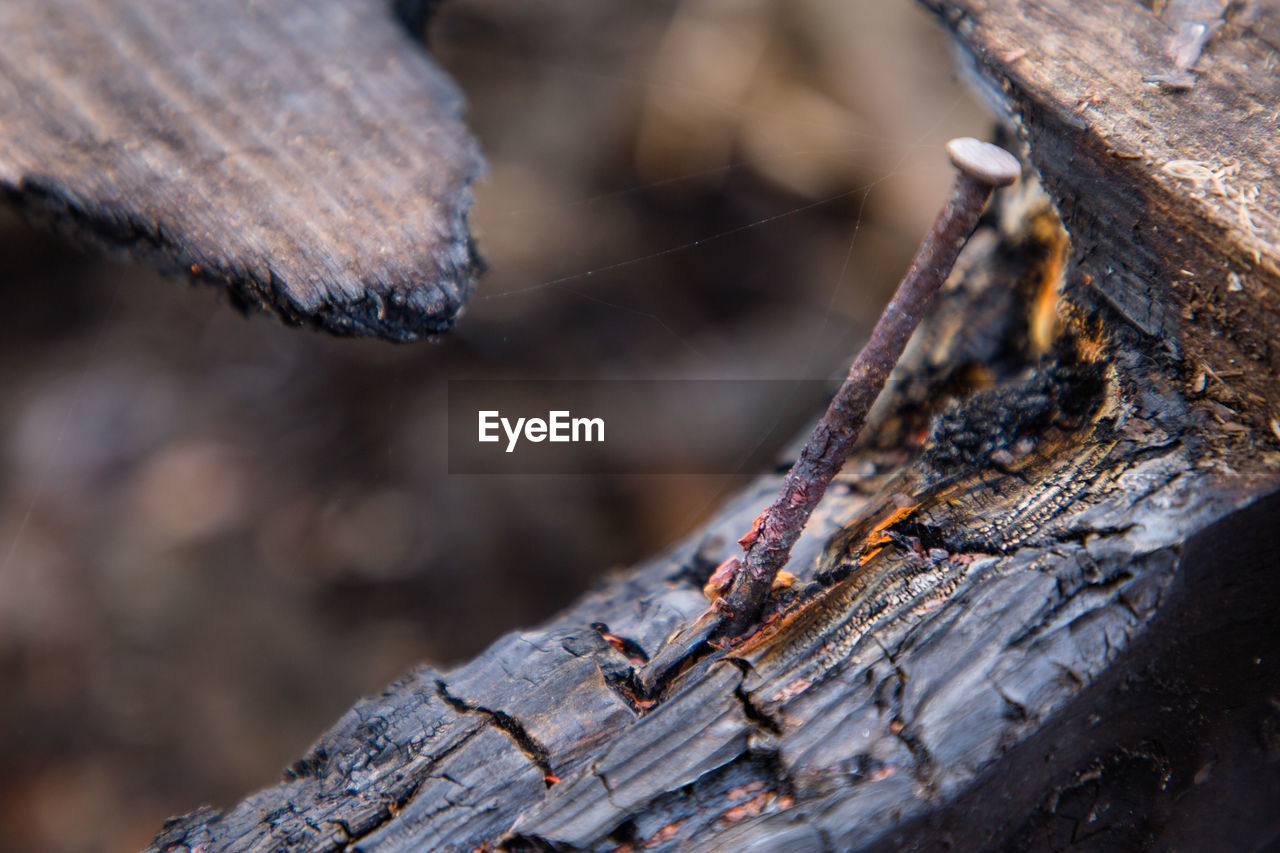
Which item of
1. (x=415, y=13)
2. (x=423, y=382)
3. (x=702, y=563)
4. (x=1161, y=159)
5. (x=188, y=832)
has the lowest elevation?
(x=423, y=382)

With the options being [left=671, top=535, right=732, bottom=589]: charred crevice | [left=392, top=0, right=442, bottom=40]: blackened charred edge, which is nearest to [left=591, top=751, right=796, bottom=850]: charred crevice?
[left=671, top=535, right=732, bottom=589]: charred crevice

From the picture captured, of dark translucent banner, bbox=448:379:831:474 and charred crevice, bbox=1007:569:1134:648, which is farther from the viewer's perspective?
dark translucent banner, bbox=448:379:831:474

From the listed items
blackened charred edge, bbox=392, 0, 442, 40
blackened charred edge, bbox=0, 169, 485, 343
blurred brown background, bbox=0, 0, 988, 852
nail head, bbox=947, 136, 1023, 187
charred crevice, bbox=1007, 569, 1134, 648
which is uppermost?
nail head, bbox=947, 136, 1023, 187

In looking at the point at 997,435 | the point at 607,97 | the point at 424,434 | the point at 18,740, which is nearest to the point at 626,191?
the point at 607,97

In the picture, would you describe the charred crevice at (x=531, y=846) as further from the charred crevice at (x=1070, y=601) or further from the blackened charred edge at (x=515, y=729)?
the charred crevice at (x=1070, y=601)

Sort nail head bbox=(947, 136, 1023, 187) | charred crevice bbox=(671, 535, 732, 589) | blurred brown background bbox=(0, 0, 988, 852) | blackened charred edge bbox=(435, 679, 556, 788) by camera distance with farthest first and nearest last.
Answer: blurred brown background bbox=(0, 0, 988, 852) → charred crevice bbox=(671, 535, 732, 589) → blackened charred edge bbox=(435, 679, 556, 788) → nail head bbox=(947, 136, 1023, 187)

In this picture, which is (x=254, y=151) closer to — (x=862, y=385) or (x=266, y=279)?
(x=266, y=279)

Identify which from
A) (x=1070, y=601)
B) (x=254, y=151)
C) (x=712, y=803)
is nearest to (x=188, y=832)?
(x=712, y=803)

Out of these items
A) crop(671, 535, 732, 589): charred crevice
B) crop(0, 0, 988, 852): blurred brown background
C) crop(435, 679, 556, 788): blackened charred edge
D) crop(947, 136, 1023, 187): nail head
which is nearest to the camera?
crop(947, 136, 1023, 187): nail head

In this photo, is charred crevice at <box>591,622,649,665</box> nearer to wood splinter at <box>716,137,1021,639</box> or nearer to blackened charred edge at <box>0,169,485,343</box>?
wood splinter at <box>716,137,1021,639</box>
